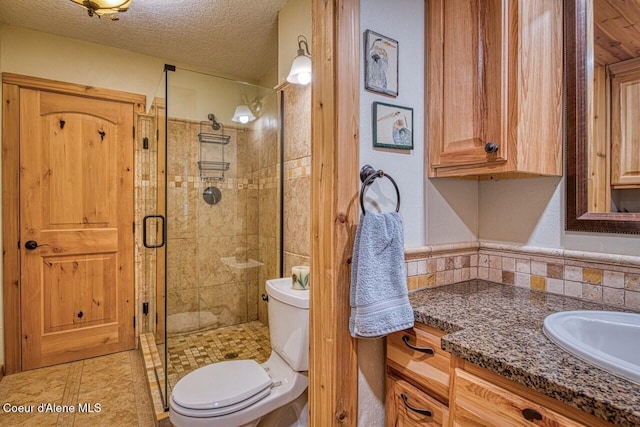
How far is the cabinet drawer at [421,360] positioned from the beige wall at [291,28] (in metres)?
1.71

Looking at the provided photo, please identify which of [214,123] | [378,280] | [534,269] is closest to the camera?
[378,280]

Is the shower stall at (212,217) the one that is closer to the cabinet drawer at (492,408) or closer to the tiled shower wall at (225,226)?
the tiled shower wall at (225,226)

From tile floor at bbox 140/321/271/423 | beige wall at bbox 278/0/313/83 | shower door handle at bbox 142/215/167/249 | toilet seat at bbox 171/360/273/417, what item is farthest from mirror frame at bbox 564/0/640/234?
A: shower door handle at bbox 142/215/167/249

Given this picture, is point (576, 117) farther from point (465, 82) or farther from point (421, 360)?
point (421, 360)

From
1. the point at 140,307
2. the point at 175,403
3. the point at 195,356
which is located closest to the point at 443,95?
the point at 175,403

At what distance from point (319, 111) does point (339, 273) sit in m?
0.57

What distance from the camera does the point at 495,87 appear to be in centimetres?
110

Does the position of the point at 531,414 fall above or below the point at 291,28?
below

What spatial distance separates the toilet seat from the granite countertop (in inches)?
34.2

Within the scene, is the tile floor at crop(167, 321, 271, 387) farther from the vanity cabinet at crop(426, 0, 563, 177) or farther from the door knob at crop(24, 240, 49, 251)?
the vanity cabinet at crop(426, 0, 563, 177)

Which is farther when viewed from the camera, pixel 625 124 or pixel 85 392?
pixel 85 392

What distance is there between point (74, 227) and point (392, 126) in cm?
260

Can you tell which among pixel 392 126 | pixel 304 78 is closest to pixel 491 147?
pixel 392 126

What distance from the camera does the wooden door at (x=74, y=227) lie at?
2.46 meters
